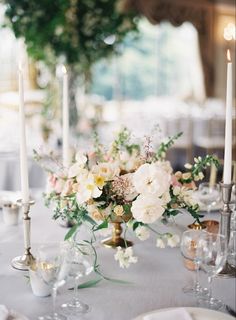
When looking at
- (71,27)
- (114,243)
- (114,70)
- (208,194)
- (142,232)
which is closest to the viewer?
(142,232)

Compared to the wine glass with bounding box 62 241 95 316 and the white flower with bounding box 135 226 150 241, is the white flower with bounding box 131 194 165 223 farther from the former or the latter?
the wine glass with bounding box 62 241 95 316

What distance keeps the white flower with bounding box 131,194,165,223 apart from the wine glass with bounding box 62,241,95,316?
163 millimetres

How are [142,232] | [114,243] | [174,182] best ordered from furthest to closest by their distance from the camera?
[114,243], [174,182], [142,232]

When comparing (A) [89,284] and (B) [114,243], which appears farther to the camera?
(B) [114,243]

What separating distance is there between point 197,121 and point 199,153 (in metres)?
0.44

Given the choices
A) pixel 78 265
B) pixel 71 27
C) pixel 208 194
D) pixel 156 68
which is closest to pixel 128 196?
pixel 78 265

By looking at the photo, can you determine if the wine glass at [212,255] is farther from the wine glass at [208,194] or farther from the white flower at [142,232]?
the wine glass at [208,194]

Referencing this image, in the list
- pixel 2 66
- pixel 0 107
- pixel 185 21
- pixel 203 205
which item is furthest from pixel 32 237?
pixel 185 21

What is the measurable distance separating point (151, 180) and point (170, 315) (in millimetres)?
348

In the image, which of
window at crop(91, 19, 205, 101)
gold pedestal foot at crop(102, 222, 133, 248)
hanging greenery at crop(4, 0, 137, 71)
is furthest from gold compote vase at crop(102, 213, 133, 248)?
window at crop(91, 19, 205, 101)

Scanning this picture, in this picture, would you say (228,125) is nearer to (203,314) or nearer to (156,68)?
(203,314)

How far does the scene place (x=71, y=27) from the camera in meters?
3.55

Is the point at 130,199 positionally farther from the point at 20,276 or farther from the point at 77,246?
the point at 20,276

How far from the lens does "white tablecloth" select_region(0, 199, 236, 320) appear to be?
3.79 ft
